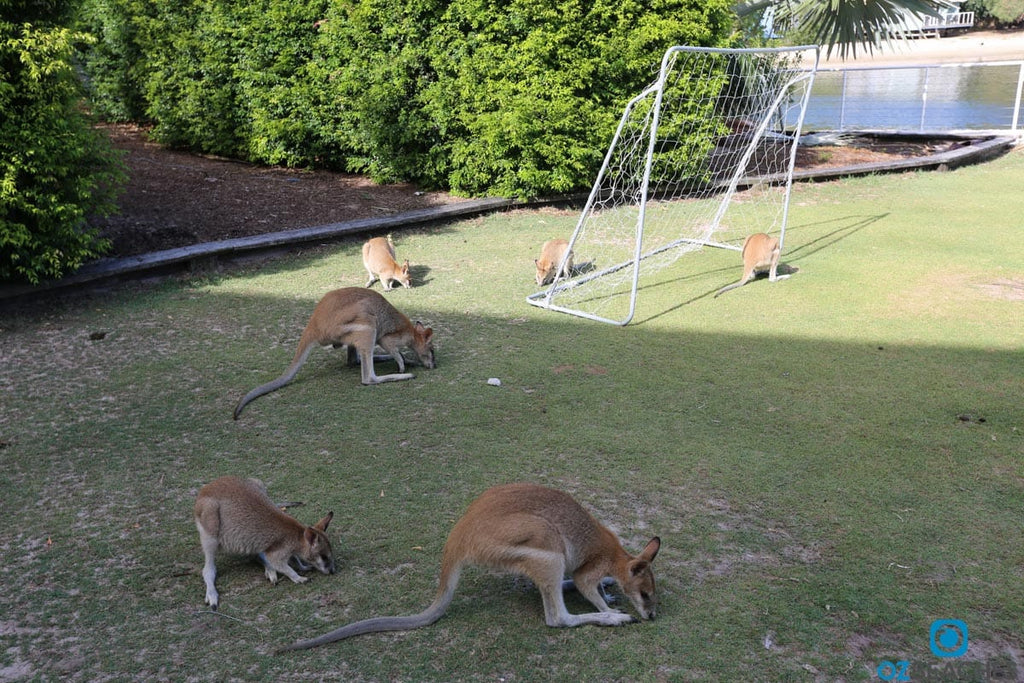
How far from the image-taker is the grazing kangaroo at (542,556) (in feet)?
10.9

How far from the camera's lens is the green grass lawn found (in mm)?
3330

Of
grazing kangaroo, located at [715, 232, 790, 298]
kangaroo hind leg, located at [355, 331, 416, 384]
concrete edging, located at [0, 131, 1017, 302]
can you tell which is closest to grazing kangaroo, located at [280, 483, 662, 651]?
kangaroo hind leg, located at [355, 331, 416, 384]

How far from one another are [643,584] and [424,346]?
317 cm

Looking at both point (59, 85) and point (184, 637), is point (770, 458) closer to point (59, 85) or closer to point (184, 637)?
point (184, 637)

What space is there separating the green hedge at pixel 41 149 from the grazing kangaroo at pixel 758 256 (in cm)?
589

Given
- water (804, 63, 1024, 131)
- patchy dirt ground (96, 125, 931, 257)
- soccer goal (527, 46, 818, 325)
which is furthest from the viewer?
water (804, 63, 1024, 131)

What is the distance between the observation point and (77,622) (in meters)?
3.50

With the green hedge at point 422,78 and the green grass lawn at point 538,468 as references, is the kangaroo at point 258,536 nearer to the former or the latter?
the green grass lawn at point 538,468

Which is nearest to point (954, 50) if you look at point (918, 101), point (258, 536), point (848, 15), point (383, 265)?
point (918, 101)

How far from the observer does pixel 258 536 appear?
3742mm

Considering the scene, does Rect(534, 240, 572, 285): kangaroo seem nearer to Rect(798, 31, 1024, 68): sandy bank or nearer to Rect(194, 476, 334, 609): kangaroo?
Rect(194, 476, 334, 609): kangaroo

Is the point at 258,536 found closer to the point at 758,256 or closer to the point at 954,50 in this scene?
the point at 758,256

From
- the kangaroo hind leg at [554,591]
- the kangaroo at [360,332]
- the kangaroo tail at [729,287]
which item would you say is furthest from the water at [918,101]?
the kangaroo hind leg at [554,591]

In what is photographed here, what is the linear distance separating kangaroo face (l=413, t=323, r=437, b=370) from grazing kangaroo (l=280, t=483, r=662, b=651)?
276cm
